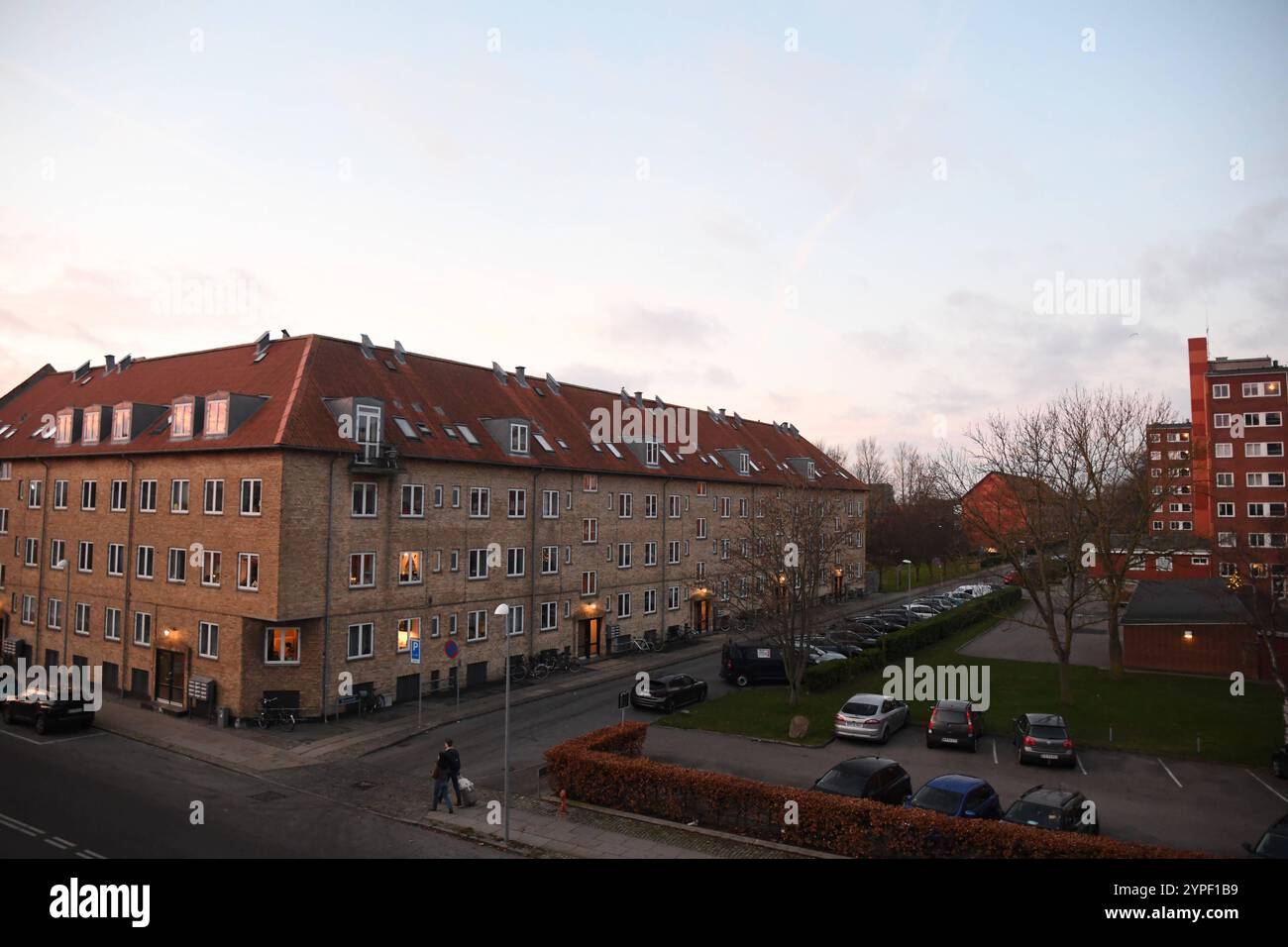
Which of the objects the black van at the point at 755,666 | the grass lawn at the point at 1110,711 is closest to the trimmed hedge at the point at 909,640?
the grass lawn at the point at 1110,711

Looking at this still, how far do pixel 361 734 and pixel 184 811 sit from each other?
8.23 meters

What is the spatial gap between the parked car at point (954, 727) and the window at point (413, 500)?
67.9ft

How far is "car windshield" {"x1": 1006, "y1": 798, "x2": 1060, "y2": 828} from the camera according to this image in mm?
15875

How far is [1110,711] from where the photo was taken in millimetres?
28859

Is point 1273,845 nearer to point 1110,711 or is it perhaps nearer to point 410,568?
point 1110,711

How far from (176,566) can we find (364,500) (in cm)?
802

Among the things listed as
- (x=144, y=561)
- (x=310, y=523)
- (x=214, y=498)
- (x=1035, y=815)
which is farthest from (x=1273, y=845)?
(x=144, y=561)

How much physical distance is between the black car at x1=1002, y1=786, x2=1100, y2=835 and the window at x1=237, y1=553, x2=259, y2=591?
951 inches

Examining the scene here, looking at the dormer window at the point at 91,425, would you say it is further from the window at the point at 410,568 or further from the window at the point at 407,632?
the window at the point at 407,632

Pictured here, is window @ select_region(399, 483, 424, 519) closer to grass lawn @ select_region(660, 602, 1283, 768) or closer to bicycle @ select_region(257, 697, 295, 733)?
bicycle @ select_region(257, 697, 295, 733)

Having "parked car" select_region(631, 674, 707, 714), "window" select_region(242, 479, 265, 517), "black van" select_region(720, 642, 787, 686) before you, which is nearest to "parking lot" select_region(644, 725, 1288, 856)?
"parked car" select_region(631, 674, 707, 714)

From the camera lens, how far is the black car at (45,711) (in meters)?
25.0

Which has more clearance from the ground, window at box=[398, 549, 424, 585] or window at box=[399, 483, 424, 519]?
window at box=[399, 483, 424, 519]

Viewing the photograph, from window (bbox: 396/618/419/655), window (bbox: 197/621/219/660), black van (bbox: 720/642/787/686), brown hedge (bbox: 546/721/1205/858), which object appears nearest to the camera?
brown hedge (bbox: 546/721/1205/858)
